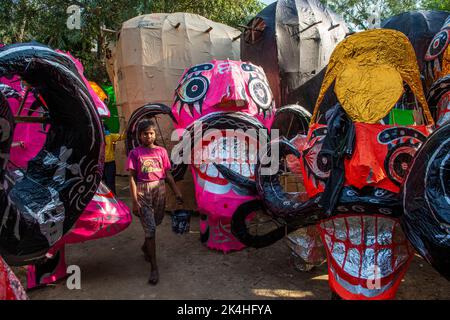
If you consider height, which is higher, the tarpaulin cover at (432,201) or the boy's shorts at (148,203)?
the tarpaulin cover at (432,201)

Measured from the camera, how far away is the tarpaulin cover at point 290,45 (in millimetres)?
6180

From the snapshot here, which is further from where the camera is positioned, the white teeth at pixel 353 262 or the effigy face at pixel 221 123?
the effigy face at pixel 221 123

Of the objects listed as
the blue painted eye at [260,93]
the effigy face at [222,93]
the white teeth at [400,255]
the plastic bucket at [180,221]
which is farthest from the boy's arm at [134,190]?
the white teeth at [400,255]

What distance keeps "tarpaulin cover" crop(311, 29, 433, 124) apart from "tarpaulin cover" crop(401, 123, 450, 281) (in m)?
0.52

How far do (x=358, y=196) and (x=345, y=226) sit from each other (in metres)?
0.36

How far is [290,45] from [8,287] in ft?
18.4

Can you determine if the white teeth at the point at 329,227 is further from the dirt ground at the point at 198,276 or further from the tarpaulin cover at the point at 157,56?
the tarpaulin cover at the point at 157,56

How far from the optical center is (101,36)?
9852 millimetres

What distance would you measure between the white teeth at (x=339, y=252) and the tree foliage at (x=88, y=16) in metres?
8.11

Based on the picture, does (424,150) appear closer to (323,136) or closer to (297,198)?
(323,136)

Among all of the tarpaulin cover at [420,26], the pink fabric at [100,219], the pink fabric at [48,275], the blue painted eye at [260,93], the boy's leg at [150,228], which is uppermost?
the tarpaulin cover at [420,26]

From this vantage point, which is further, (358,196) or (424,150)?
(358,196)

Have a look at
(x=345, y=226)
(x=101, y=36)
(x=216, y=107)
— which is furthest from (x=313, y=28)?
(x=101, y=36)

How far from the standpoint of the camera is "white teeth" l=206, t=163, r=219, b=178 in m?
4.12
